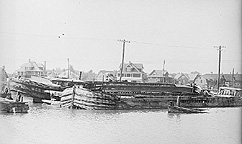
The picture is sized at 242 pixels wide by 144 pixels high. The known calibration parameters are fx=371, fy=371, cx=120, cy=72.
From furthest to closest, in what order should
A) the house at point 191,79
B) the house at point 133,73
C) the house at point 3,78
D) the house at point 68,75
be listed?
the house at point 191,79 → the house at point 133,73 → the house at point 68,75 → the house at point 3,78

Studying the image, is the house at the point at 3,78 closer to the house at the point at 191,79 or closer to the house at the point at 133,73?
the house at the point at 133,73

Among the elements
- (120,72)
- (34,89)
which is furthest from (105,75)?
(34,89)

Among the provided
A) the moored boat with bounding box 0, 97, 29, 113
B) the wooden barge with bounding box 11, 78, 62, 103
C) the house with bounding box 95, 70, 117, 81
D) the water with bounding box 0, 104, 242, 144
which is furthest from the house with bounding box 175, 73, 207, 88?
the moored boat with bounding box 0, 97, 29, 113

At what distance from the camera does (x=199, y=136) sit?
10.1ft

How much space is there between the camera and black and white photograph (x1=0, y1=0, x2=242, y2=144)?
9.02ft

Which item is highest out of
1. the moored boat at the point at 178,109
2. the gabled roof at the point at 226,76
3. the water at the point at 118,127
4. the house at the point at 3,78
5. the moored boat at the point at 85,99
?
the gabled roof at the point at 226,76

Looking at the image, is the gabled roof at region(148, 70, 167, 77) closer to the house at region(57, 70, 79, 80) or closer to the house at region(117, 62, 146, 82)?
the house at region(117, 62, 146, 82)

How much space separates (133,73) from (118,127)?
448 millimetres

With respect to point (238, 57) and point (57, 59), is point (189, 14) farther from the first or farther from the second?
point (57, 59)

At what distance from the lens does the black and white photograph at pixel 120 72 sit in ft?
9.02

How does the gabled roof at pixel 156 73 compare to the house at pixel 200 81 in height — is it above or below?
above

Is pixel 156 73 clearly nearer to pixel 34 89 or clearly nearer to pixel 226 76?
pixel 226 76

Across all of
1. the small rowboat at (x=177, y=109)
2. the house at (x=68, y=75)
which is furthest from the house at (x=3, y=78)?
the small rowboat at (x=177, y=109)

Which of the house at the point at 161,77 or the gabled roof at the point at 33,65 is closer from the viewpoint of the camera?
the gabled roof at the point at 33,65
